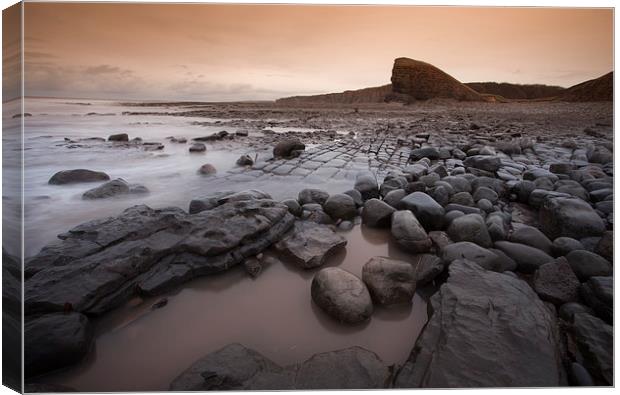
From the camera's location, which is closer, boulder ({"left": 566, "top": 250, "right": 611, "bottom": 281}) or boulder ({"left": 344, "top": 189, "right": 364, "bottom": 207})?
boulder ({"left": 566, "top": 250, "right": 611, "bottom": 281})

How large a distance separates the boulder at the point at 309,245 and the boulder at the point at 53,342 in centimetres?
111

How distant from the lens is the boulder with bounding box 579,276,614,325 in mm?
1660

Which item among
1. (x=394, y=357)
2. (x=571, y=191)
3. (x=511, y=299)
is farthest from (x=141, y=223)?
(x=571, y=191)

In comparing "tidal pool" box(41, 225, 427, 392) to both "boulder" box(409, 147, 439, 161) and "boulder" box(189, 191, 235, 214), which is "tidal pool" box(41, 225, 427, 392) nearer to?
"boulder" box(189, 191, 235, 214)

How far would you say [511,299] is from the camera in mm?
1622

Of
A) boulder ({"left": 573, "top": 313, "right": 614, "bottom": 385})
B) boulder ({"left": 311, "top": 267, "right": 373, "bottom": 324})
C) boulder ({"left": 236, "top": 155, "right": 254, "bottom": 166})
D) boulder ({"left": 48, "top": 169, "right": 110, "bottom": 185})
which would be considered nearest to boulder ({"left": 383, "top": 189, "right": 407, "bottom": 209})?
boulder ({"left": 311, "top": 267, "right": 373, "bottom": 324})

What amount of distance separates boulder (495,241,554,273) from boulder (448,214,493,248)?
127 mm

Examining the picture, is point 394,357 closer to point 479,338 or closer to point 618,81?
point 479,338

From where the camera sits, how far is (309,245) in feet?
7.14

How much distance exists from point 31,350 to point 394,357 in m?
1.57

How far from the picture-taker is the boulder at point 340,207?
8.87 feet

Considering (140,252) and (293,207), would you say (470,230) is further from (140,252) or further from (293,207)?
(140,252)

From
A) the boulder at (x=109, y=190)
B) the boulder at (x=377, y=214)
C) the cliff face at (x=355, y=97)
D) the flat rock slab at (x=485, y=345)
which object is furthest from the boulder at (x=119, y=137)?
the flat rock slab at (x=485, y=345)

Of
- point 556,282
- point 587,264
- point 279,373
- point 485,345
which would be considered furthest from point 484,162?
point 279,373
